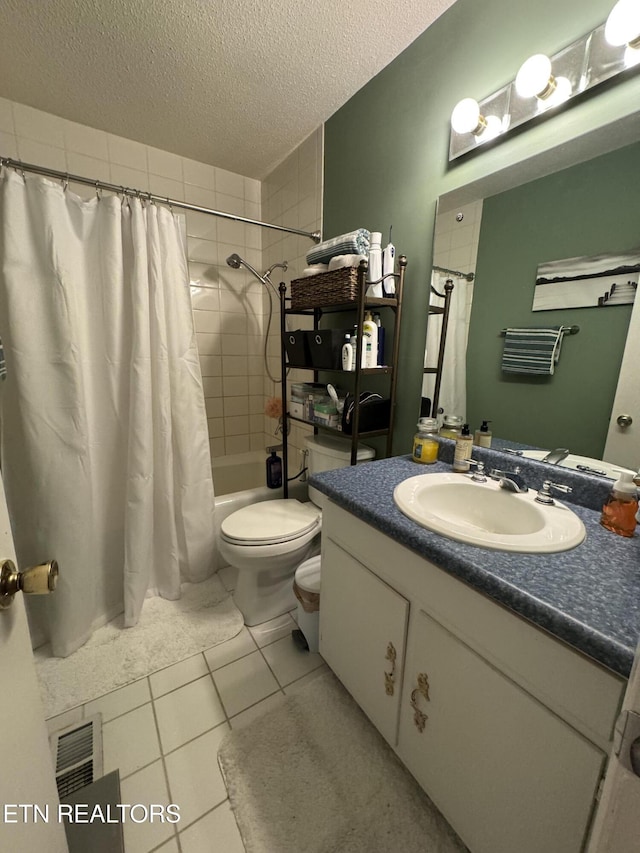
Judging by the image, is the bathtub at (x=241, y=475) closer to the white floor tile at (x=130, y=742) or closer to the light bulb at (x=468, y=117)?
the white floor tile at (x=130, y=742)

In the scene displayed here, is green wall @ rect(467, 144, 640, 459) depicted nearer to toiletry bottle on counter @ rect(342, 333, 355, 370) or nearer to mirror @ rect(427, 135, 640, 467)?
mirror @ rect(427, 135, 640, 467)

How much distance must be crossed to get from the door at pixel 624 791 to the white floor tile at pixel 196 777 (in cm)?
105

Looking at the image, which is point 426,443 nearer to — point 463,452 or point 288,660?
point 463,452

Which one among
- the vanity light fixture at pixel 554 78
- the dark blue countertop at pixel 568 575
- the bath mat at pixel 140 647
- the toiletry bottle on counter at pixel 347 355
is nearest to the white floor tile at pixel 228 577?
the bath mat at pixel 140 647

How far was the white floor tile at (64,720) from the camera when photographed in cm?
107

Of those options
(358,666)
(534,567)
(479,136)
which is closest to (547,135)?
(479,136)

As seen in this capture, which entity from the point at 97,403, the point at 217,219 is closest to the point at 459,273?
the point at 97,403

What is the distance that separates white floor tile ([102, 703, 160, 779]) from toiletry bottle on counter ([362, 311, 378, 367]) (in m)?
1.46

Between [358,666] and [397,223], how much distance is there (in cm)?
162

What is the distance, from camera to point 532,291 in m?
0.99

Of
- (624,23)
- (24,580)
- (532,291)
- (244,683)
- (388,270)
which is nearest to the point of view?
(24,580)

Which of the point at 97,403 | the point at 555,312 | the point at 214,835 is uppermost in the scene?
the point at 555,312

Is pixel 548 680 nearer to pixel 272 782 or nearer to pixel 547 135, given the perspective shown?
pixel 272 782

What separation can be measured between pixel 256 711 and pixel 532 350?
147 centimetres
